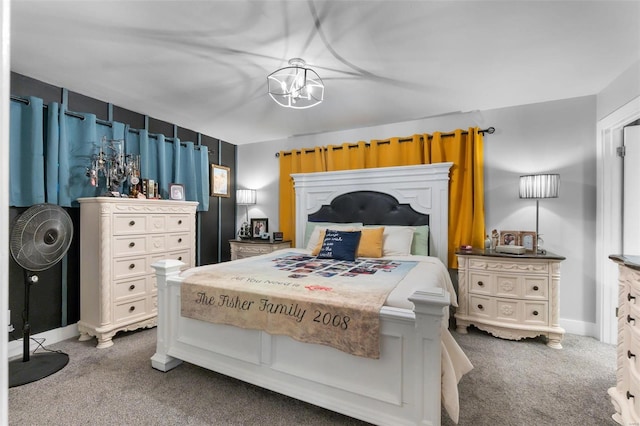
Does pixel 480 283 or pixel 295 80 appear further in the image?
pixel 480 283

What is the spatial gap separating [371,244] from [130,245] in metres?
2.40

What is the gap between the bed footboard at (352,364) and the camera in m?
1.35

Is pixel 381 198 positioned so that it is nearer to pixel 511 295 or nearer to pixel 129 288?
pixel 511 295

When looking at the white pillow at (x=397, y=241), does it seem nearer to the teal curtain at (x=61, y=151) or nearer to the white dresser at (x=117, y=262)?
the white dresser at (x=117, y=262)

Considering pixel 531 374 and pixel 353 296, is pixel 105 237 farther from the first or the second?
pixel 531 374

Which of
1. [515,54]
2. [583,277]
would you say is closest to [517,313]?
[583,277]

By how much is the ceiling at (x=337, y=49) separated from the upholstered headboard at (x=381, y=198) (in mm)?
791

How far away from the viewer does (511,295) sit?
267 centimetres

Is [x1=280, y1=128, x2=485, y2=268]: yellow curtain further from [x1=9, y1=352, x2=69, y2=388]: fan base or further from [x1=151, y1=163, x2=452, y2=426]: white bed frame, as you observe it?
[x1=9, y1=352, x2=69, y2=388]: fan base

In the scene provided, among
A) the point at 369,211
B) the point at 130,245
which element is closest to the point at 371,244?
the point at 369,211

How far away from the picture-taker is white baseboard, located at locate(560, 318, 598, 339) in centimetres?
277

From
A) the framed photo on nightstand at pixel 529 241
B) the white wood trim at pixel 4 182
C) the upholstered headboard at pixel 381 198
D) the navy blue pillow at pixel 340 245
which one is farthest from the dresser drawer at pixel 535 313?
the white wood trim at pixel 4 182

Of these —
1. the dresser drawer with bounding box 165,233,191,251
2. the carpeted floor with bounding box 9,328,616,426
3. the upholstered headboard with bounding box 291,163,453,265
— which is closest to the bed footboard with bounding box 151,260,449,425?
the carpeted floor with bounding box 9,328,616,426

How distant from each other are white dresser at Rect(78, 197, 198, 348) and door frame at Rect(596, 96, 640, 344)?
14.3 ft
